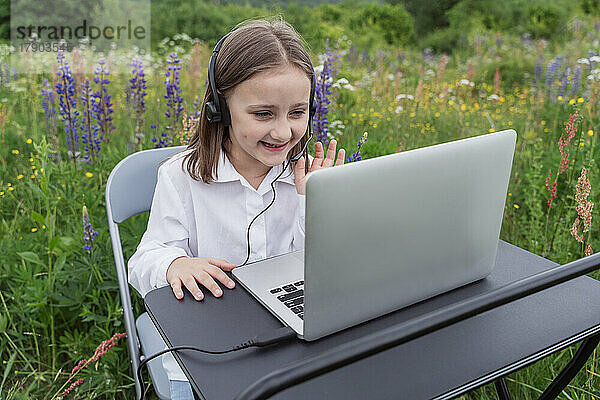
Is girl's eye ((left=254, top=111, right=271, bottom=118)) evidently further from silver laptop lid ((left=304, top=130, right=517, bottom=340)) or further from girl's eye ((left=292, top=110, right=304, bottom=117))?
silver laptop lid ((left=304, top=130, right=517, bottom=340))

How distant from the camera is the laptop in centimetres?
92

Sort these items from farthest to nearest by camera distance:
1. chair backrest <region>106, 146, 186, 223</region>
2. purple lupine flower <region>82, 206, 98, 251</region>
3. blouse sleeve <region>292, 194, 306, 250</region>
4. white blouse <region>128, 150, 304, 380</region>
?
purple lupine flower <region>82, 206, 98, 251</region>
chair backrest <region>106, 146, 186, 223</region>
blouse sleeve <region>292, 194, 306, 250</region>
white blouse <region>128, 150, 304, 380</region>

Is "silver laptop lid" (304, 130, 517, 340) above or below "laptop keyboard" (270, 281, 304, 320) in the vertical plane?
above

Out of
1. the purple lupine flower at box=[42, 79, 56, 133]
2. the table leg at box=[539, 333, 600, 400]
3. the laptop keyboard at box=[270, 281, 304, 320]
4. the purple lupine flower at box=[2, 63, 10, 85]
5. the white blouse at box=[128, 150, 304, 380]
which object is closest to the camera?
the laptop keyboard at box=[270, 281, 304, 320]

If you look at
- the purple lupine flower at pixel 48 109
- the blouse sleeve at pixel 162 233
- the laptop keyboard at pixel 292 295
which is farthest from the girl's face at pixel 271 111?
the purple lupine flower at pixel 48 109

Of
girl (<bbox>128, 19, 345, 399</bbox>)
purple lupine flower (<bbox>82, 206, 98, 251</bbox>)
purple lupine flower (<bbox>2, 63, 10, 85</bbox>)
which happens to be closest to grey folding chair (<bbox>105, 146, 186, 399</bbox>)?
Answer: girl (<bbox>128, 19, 345, 399</bbox>)

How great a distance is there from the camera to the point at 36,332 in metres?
2.34

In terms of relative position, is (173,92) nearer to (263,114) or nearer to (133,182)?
(133,182)

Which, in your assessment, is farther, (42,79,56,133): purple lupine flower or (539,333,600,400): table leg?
(42,79,56,133): purple lupine flower

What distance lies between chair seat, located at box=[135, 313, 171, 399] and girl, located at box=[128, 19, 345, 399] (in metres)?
0.03

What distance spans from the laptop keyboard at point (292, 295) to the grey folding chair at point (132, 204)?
0.57 metres

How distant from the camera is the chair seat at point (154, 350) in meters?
1.46

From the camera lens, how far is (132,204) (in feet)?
5.97

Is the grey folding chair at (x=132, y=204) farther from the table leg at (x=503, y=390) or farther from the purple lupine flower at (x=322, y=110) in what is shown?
the table leg at (x=503, y=390)
